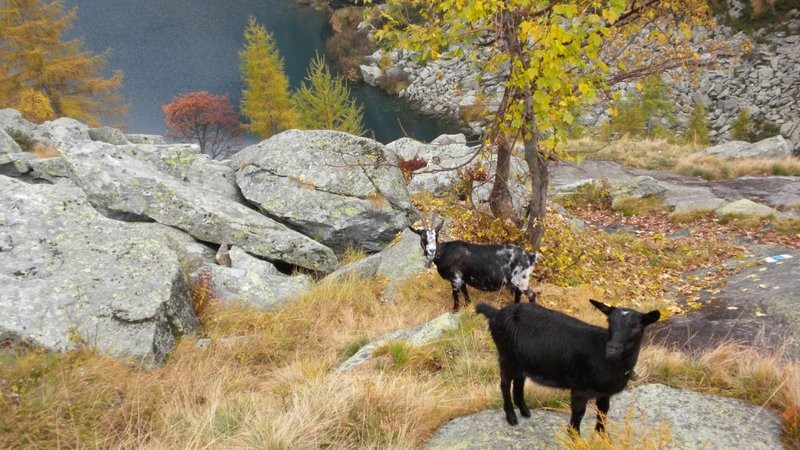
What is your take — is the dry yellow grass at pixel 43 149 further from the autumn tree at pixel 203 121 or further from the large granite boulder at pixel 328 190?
the autumn tree at pixel 203 121

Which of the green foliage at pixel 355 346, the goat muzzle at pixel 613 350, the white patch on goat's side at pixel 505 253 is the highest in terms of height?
the goat muzzle at pixel 613 350

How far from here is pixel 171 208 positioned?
12.2m

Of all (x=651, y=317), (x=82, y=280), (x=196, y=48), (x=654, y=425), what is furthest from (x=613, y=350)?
(x=196, y=48)

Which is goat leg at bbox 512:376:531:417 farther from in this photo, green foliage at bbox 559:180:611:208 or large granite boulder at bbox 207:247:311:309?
green foliage at bbox 559:180:611:208

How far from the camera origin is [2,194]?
8.43 meters

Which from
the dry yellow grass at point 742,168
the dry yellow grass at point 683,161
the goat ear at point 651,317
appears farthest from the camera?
the dry yellow grass at point 683,161

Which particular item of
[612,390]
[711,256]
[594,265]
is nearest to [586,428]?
[612,390]

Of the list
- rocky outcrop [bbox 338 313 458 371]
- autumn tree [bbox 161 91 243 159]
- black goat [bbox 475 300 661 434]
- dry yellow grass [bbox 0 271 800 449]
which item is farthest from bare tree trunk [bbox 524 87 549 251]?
autumn tree [bbox 161 91 243 159]

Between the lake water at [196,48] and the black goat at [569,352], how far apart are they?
34426mm

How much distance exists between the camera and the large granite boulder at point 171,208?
12.0 meters

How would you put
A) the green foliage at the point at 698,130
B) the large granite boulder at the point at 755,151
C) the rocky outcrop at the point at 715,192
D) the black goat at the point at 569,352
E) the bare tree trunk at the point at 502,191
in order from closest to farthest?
the black goat at the point at 569,352
the bare tree trunk at the point at 502,191
the rocky outcrop at the point at 715,192
the large granite boulder at the point at 755,151
the green foliage at the point at 698,130

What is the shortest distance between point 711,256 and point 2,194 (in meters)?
14.5

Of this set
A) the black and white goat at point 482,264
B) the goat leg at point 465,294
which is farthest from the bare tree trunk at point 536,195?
the goat leg at point 465,294

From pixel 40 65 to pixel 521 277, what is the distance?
34.0 metres
